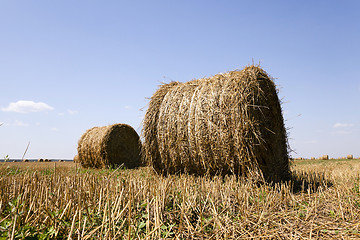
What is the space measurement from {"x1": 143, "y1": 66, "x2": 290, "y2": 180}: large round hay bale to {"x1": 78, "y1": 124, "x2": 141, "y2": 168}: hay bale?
4450mm

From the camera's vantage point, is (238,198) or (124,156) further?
(124,156)

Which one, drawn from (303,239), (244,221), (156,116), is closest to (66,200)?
(244,221)

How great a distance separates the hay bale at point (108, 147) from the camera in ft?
35.1

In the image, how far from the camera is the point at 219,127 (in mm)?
5195

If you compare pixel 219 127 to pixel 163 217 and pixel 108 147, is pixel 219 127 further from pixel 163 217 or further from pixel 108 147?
pixel 108 147

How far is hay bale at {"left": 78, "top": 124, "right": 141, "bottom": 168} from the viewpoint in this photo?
35.1 ft

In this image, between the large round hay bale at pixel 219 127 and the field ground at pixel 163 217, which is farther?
the large round hay bale at pixel 219 127

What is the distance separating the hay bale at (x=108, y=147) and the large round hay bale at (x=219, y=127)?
445 centimetres

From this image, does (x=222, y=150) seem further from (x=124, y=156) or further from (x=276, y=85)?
(x=124, y=156)

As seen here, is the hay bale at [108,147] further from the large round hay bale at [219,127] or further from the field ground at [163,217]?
the field ground at [163,217]

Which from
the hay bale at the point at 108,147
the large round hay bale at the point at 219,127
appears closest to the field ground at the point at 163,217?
the large round hay bale at the point at 219,127

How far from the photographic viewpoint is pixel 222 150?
513 cm

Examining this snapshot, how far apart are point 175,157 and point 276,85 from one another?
2915 mm

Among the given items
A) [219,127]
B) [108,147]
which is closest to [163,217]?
[219,127]
